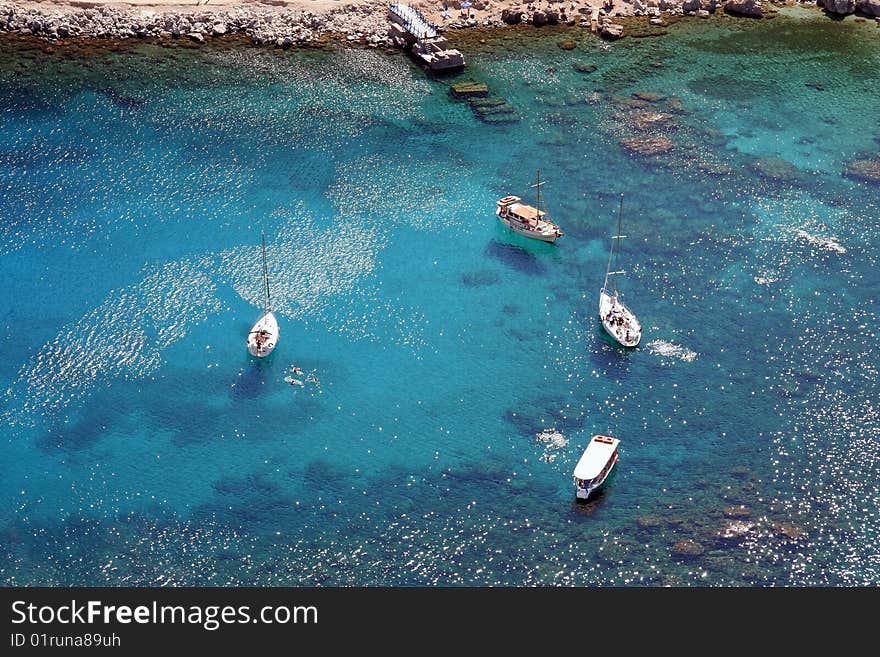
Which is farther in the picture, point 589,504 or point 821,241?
point 821,241

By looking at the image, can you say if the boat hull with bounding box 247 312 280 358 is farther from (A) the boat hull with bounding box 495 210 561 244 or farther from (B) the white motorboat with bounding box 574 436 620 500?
(B) the white motorboat with bounding box 574 436 620 500

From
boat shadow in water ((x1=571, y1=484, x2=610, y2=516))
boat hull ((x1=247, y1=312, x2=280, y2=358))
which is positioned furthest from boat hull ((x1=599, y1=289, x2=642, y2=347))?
boat hull ((x1=247, y1=312, x2=280, y2=358))

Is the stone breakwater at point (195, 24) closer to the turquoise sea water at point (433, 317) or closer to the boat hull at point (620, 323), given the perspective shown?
the turquoise sea water at point (433, 317)

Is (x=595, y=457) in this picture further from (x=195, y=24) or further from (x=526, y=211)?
(x=195, y=24)

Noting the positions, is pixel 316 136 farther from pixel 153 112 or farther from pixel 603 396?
pixel 603 396

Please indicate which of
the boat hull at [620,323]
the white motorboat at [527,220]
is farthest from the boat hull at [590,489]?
the white motorboat at [527,220]

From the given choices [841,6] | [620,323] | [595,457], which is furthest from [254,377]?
[841,6]
